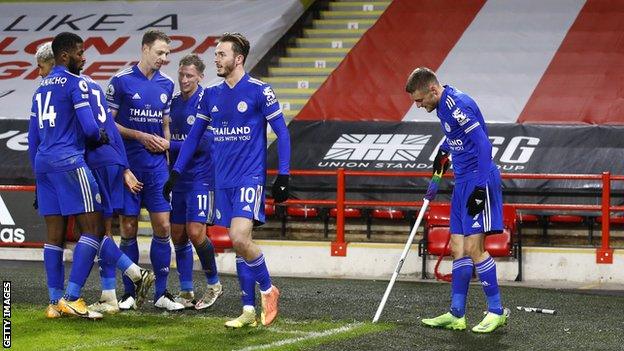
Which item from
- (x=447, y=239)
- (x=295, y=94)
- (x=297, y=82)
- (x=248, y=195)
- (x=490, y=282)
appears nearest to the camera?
(x=248, y=195)

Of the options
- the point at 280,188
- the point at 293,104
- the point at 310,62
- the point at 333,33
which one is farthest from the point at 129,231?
the point at 333,33

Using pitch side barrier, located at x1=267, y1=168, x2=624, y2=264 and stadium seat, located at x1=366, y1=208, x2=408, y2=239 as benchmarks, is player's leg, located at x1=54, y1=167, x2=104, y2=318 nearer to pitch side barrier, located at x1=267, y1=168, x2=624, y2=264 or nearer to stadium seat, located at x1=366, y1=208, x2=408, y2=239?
pitch side barrier, located at x1=267, y1=168, x2=624, y2=264

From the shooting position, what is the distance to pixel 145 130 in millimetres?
9242

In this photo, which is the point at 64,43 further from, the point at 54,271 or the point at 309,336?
the point at 309,336

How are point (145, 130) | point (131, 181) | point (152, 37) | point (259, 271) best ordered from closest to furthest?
point (259, 271), point (131, 181), point (152, 37), point (145, 130)

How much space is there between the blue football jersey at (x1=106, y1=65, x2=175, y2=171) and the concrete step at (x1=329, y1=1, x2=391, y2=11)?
35.3ft

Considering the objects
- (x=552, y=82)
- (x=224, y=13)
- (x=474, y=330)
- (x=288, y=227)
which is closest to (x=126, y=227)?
(x=474, y=330)

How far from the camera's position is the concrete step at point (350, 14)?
19.5 metres

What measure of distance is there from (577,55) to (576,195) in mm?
3080

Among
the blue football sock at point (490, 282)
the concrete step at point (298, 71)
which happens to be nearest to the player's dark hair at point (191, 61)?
the blue football sock at point (490, 282)

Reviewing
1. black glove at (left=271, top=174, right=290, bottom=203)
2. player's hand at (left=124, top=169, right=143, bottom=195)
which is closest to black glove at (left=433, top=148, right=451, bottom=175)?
black glove at (left=271, top=174, right=290, bottom=203)

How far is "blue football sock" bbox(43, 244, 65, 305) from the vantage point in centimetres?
862

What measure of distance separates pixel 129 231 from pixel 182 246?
1.77 feet

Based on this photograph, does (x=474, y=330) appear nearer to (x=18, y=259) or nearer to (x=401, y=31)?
(x=18, y=259)
